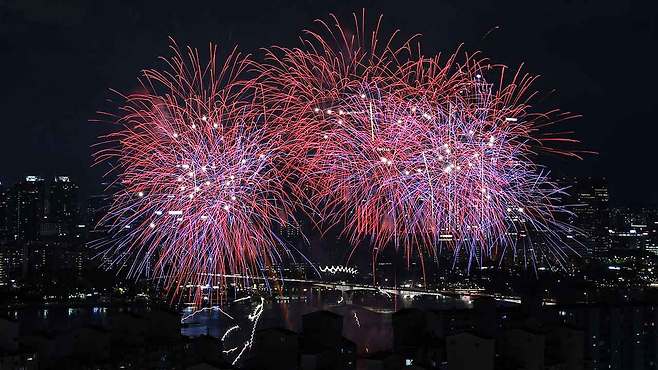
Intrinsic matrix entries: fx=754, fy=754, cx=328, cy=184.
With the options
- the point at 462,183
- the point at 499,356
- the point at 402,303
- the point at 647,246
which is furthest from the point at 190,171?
the point at 647,246

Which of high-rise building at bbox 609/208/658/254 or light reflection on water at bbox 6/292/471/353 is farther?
high-rise building at bbox 609/208/658/254

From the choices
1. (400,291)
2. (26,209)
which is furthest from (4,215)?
(400,291)

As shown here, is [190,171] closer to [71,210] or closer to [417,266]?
[417,266]

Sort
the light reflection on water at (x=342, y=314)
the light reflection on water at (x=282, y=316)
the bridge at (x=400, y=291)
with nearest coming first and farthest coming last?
1. the light reflection on water at (x=342, y=314)
2. the light reflection on water at (x=282, y=316)
3. the bridge at (x=400, y=291)

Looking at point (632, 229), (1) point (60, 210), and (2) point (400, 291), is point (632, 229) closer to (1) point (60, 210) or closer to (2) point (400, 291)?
(2) point (400, 291)

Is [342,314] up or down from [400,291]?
down

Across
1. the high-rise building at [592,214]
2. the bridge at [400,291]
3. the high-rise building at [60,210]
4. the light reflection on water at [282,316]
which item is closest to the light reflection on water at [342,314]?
the light reflection on water at [282,316]

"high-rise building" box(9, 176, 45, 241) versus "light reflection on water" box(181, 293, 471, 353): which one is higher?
"high-rise building" box(9, 176, 45, 241)

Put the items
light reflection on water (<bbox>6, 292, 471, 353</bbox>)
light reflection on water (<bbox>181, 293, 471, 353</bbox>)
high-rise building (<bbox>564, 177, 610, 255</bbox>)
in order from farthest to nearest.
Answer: high-rise building (<bbox>564, 177, 610, 255</bbox>) < light reflection on water (<bbox>6, 292, 471, 353</bbox>) < light reflection on water (<bbox>181, 293, 471, 353</bbox>)

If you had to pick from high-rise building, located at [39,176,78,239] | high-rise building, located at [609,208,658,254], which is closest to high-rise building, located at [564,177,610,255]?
high-rise building, located at [609,208,658,254]

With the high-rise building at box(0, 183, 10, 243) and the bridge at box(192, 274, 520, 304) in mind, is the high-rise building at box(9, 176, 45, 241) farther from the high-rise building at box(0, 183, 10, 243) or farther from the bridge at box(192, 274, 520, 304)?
the bridge at box(192, 274, 520, 304)

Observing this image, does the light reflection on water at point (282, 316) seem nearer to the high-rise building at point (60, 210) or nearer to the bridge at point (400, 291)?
the bridge at point (400, 291)
